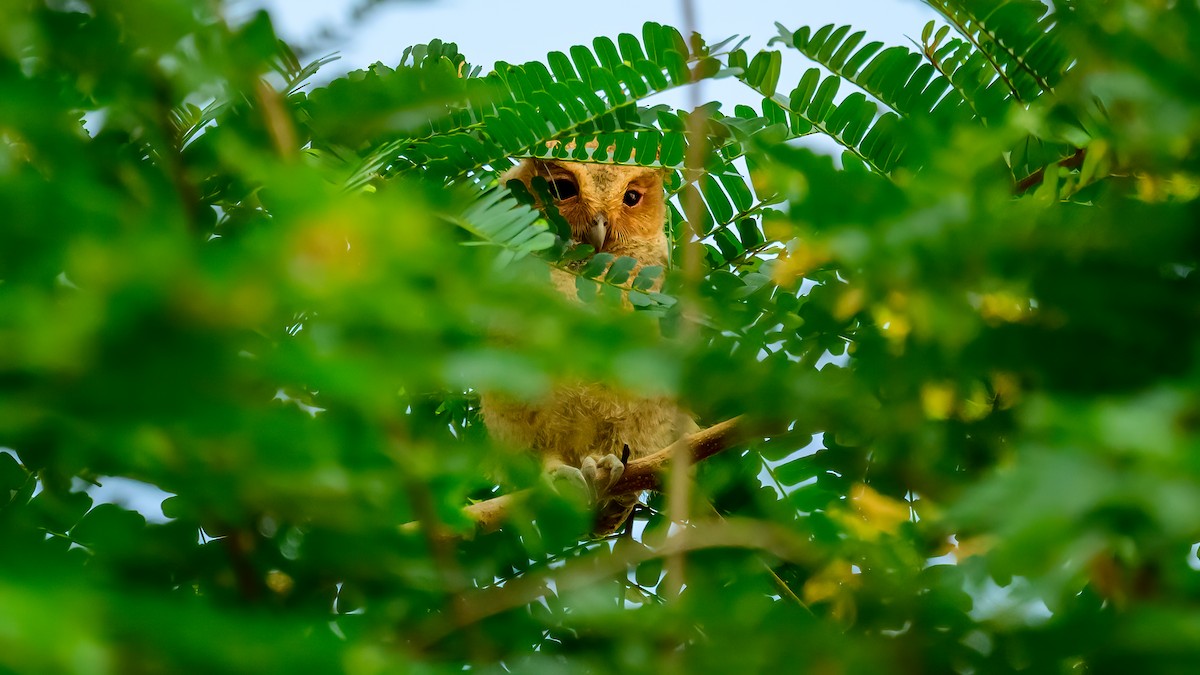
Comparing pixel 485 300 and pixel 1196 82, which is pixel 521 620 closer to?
pixel 485 300

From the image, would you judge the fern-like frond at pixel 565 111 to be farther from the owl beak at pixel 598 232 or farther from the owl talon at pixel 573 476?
the owl beak at pixel 598 232

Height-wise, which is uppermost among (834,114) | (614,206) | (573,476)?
(834,114)

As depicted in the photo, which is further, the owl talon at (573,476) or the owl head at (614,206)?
the owl head at (614,206)

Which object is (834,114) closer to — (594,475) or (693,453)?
(693,453)

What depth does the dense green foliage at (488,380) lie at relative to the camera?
1.04ft

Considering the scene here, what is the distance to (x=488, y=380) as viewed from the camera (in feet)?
1.18

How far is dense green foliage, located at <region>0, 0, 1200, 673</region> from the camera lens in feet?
1.04

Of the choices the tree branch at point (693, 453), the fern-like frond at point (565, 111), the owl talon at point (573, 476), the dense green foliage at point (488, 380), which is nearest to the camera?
the dense green foliage at point (488, 380)

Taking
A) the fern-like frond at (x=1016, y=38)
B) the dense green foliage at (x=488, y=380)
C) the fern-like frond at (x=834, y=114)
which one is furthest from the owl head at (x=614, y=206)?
the dense green foliage at (x=488, y=380)

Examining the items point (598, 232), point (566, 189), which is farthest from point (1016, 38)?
point (566, 189)

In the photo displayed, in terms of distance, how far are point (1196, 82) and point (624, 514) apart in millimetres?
1381

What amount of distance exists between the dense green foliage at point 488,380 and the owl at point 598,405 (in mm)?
873

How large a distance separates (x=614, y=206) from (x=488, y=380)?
1779mm

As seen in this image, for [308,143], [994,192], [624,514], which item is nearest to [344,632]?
[994,192]
